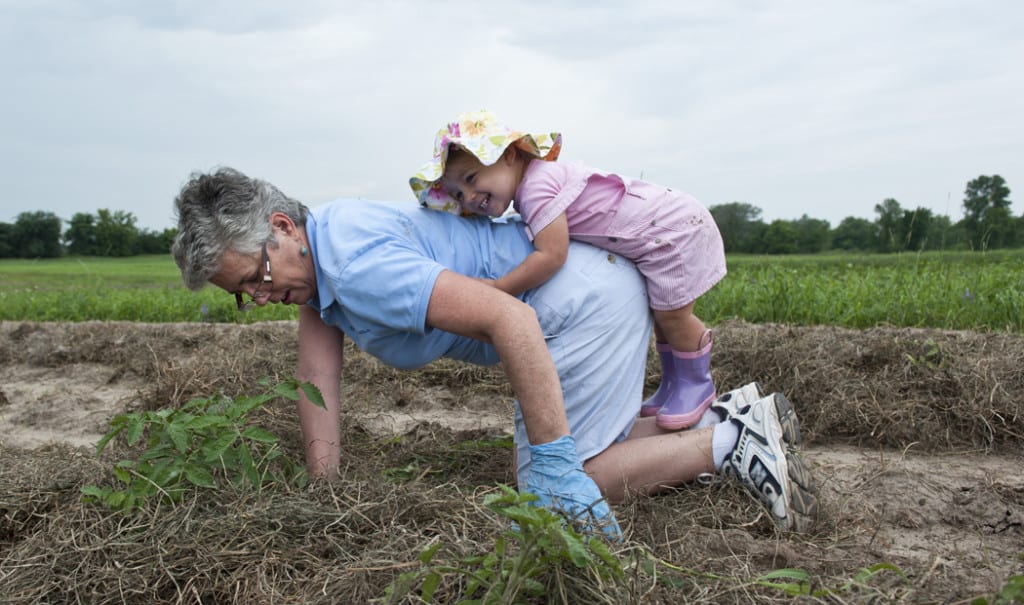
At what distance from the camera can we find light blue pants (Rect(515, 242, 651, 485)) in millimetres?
2242

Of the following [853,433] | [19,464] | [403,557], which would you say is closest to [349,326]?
[403,557]

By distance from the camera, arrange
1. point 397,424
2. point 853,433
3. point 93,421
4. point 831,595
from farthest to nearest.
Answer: point 93,421, point 397,424, point 853,433, point 831,595

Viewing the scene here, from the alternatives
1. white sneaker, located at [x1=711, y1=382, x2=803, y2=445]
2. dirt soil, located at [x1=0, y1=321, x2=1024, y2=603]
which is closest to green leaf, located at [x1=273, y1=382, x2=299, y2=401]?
dirt soil, located at [x1=0, y1=321, x2=1024, y2=603]

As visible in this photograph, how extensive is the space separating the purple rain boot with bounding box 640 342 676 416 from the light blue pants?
0.41 m

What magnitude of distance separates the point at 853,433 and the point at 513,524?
6.31 ft

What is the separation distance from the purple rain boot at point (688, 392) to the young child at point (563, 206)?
18 cm

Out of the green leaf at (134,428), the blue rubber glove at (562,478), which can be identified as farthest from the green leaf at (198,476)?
the blue rubber glove at (562,478)

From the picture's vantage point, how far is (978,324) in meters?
4.25

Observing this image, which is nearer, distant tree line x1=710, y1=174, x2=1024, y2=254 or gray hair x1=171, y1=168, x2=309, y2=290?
gray hair x1=171, y1=168, x2=309, y2=290

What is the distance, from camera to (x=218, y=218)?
205 centimetres

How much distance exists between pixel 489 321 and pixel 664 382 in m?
Answer: 1.05

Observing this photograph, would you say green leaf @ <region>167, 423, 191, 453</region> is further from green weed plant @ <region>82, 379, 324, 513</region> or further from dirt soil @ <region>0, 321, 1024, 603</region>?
dirt soil @ <region>0, 321, 1024, 603</region>

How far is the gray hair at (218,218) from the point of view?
2.05 m

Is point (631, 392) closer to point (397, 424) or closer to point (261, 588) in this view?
point (261, 588)
